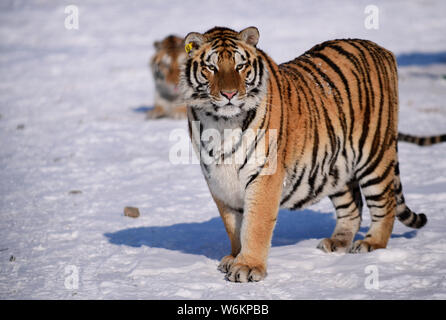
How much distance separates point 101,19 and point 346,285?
18447 mm

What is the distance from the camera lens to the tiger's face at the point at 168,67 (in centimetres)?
947

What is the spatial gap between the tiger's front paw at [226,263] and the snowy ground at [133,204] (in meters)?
0.05

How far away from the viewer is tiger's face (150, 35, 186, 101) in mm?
9468

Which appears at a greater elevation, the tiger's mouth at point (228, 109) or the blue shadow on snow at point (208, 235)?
the tiger's mouth at point (228, 109)

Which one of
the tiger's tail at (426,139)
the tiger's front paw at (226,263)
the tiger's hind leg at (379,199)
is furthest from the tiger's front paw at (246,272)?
the tiger's tail at (426,139)

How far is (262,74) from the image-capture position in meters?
3.57

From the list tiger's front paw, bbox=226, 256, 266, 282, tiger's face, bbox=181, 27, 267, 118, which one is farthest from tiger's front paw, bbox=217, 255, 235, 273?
tiger's face, bbox=181, 27, 267, 118

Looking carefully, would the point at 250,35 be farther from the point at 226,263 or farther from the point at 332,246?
the point at 332,246

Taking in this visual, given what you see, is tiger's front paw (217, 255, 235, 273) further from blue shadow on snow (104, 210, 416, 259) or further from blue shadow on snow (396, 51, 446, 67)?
blue shadow on snow (396, 51, 446, 67)

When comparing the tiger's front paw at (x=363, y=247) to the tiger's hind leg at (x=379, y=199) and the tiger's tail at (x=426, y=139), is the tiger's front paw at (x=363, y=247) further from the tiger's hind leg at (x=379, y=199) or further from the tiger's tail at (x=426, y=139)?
the tiger's tail at (x=426, y=139)

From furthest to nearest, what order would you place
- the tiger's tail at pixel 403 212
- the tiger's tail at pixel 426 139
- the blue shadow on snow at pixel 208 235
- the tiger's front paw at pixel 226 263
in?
the tiger's tail at pixel 426 139
the blue shadow on snow at pixel 208 235
the tiger's tail at pixel 403 212
the tiger's front paw at pixel 226 263

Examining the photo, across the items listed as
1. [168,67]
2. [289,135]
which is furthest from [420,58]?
[289,135]

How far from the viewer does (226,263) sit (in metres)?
3.83

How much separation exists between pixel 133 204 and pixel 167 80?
4280 mm
